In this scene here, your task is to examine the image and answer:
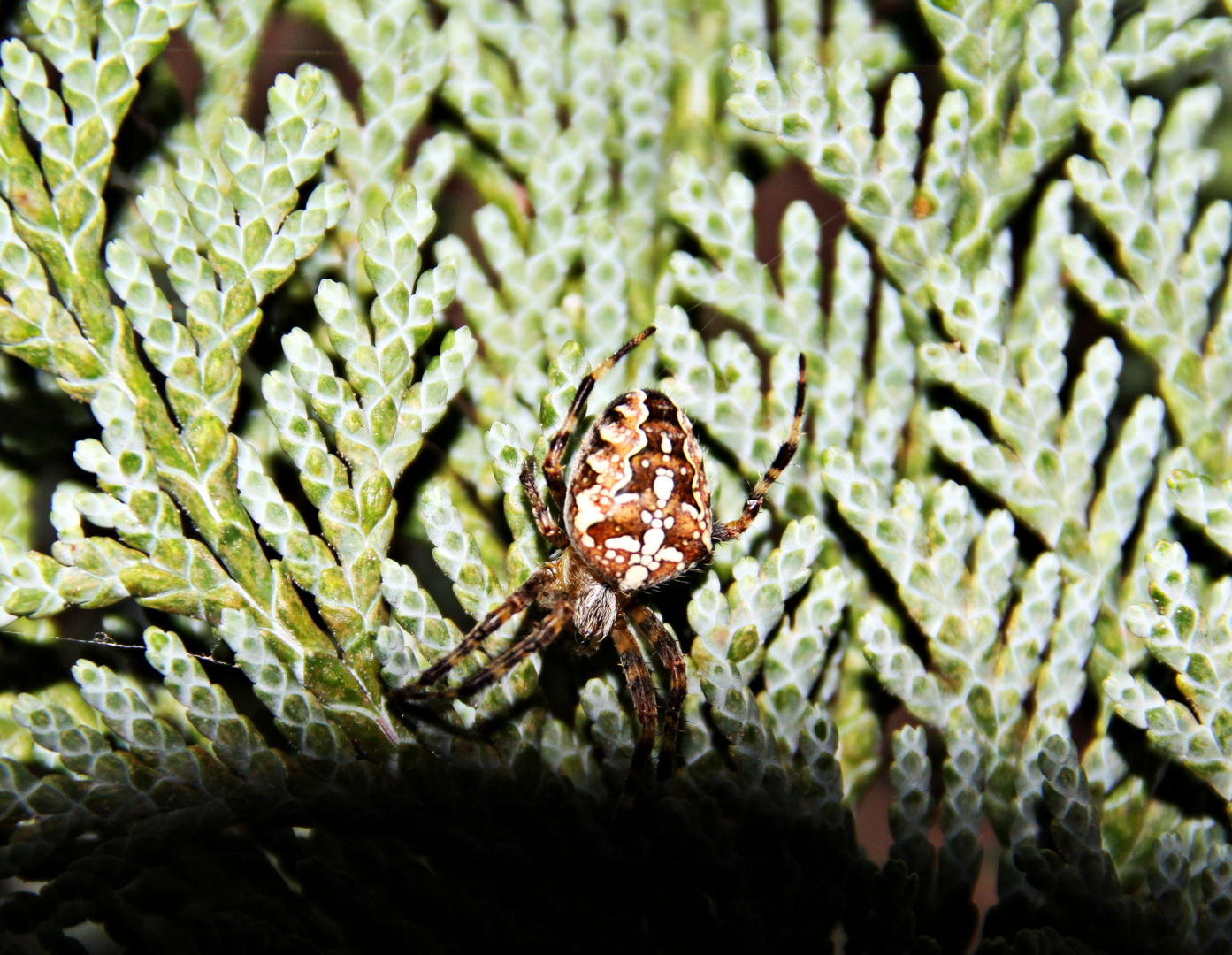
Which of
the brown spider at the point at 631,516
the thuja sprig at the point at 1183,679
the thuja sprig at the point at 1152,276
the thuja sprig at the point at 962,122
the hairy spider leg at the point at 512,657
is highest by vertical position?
the thuja sprig at the point at 962,122

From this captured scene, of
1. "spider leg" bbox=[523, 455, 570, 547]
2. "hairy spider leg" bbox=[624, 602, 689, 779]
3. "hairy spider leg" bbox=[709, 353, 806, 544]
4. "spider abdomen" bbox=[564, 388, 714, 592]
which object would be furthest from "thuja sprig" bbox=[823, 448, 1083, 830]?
"spider leg" bbox=[523, 455, 570, 547]

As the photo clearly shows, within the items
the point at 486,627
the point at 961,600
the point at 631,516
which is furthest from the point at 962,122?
the point at 486,627

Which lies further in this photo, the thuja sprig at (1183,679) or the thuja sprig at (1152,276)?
the thuja sprig at (1152,276)

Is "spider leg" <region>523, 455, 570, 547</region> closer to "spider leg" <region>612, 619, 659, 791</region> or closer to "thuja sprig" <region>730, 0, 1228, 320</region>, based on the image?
"spider leg" <region>612, 619, 659, 791</region>

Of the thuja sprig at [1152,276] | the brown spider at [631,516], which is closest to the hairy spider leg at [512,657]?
the brown spider at [631,516]

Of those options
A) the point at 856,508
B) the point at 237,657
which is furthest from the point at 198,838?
the point at 856,508

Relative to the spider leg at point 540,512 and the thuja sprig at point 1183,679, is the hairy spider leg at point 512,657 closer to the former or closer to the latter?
the spider leg at point 540,512
